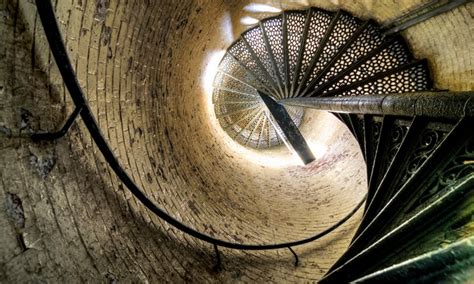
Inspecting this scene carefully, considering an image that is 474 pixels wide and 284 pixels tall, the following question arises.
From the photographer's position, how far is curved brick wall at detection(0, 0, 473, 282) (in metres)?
1.29

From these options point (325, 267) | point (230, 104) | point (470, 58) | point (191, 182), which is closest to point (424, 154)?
point (325, 267)

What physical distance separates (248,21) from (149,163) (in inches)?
168

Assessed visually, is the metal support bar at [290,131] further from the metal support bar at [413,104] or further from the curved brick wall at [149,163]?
the metal support bar at [413,104]

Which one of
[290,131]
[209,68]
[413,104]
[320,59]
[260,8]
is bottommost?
[290,131]

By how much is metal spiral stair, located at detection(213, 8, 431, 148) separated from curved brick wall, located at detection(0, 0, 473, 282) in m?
0.27

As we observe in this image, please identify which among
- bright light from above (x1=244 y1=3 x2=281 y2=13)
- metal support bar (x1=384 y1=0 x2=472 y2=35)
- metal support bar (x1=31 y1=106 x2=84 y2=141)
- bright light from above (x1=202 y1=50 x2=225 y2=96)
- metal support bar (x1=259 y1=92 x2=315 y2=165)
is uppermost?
metal support bar (x1=384 y1=0 x2=472 y2=35)

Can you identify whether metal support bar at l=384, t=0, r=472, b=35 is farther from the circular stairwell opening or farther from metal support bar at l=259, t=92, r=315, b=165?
metal support bar at l=259, t=92, r=315, b=165

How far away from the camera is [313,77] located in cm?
477

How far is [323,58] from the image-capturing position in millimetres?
4754

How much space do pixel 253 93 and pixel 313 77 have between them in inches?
121

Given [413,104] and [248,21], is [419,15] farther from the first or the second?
[248,21]

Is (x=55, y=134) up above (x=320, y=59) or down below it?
below

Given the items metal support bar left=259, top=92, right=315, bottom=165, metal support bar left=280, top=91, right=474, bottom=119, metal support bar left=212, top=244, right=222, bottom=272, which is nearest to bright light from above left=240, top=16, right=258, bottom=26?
metal support bar left=259, top=92, right=315, bottom=165

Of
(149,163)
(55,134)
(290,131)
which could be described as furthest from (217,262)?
(290,131)
